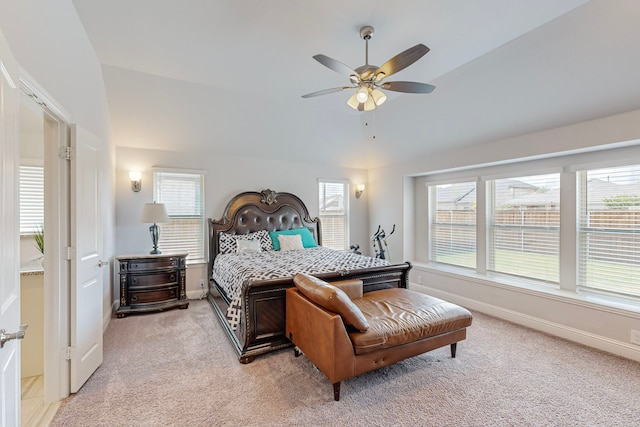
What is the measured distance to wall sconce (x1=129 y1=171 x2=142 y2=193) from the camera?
171 inches

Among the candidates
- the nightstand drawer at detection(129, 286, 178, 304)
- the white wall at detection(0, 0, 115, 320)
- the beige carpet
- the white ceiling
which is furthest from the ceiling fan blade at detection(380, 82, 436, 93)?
the nightstand drawer at detection(129, 286, 178, 304)

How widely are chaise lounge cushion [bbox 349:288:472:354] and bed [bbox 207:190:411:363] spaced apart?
1.77 ft

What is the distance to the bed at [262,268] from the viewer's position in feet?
9.28

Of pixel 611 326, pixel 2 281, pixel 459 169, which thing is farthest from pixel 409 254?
pixel 2 281

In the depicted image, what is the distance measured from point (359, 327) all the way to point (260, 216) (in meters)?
3.40

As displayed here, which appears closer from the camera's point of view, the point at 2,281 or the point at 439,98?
the point at 2,281

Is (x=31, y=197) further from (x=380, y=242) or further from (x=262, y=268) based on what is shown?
(x=380, y=242)

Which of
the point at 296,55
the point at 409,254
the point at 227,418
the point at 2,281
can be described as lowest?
the point at 227,418

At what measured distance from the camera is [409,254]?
18.4ft

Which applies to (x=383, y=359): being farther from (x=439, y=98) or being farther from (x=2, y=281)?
(x=439, y=98)

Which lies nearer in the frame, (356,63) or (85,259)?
(85,259)

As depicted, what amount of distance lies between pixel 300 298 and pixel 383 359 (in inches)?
34.6

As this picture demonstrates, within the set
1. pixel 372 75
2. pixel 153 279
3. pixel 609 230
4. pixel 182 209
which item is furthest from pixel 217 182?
pixel 609 230

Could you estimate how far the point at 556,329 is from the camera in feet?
11.0
